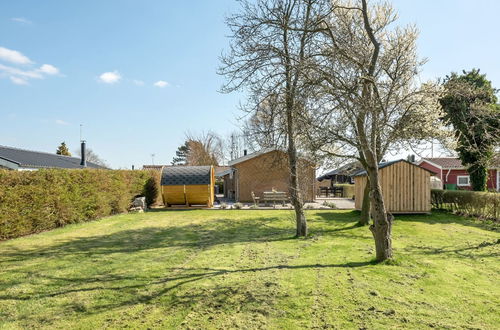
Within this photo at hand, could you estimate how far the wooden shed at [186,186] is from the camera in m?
20.8

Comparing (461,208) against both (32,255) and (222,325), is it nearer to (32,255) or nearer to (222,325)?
(222,325)

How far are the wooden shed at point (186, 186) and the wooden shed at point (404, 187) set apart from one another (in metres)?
9.55

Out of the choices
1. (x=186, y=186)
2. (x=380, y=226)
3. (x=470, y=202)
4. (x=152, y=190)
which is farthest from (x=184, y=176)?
(x=380, y=226)

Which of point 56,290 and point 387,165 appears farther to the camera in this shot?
point 387,165

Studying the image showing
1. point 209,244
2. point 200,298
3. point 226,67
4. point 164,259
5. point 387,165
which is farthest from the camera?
point 387,165

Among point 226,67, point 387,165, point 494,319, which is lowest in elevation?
point 494,319

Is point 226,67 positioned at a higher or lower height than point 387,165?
higher

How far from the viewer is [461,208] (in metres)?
16.7

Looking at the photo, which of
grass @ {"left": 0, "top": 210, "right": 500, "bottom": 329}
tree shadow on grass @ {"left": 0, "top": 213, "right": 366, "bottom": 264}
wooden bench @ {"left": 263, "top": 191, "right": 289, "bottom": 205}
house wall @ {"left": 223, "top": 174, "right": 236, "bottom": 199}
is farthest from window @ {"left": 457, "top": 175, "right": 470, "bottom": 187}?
grass @ {"left": 0, "top": 210, "right": 500, "bottom": 329}

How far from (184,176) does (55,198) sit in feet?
30.0

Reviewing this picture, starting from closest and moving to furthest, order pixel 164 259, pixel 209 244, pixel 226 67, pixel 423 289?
A: 1. pixel 423 289
2. pixel 164 259
3. pixel 226 67
4. pixel 209 244

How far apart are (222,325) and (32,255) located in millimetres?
6457


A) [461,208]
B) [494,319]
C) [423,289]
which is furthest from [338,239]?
[461,208]

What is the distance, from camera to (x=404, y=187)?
659 inches
